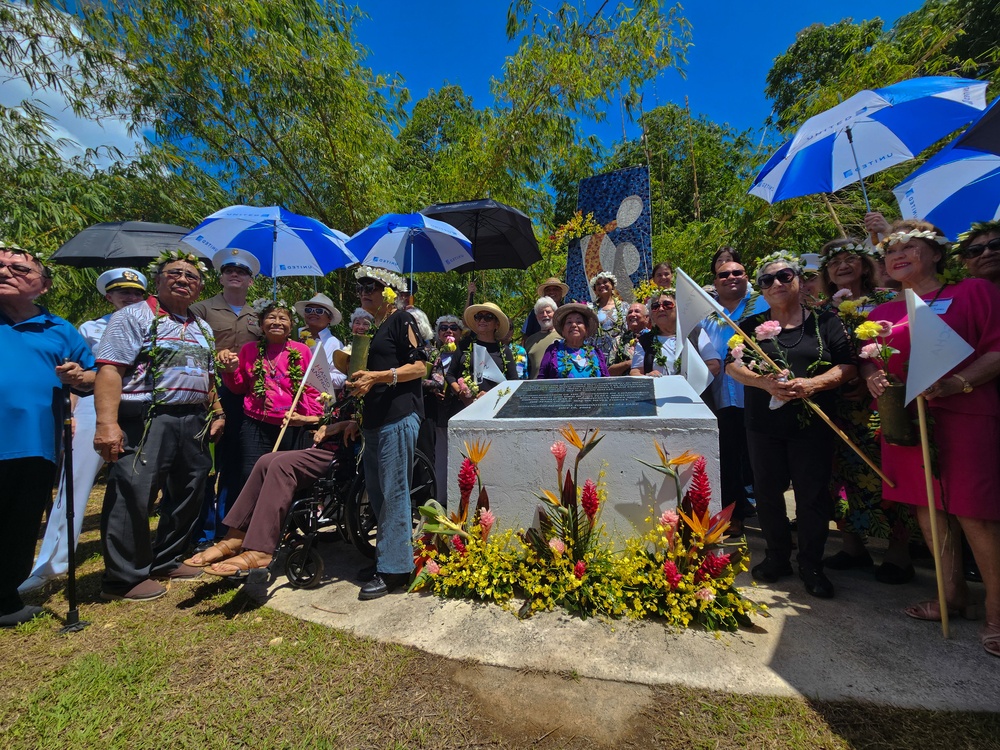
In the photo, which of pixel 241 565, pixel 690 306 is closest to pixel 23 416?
pixel 241 565

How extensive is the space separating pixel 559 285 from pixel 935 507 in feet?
12.9

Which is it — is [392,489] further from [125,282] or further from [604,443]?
[125,282]

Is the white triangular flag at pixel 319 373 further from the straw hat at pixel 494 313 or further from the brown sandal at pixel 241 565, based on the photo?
the straw hat at pixel 494 313

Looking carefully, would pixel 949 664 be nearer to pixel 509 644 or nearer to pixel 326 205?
pixel 509 644

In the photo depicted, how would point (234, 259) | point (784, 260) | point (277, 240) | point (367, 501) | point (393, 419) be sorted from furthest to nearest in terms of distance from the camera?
point (277, 240) < point (234, 259) < point (367, 501) < point (393, 419) < point (784, 260)

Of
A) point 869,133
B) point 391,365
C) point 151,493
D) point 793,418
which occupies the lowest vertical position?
point 151,493

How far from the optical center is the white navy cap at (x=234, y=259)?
398 cm

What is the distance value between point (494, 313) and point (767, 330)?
2.29 metres

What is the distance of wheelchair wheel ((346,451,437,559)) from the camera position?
10.6 ft

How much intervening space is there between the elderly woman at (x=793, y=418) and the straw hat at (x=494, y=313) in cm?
209

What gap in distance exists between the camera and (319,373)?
3586 mm

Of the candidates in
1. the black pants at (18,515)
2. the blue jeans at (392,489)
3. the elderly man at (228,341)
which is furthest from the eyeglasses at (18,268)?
the blue jeans at (392,489)

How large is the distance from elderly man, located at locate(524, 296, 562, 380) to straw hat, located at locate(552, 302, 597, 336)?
284mm

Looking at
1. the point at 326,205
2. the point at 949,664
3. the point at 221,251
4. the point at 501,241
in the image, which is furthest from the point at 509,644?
the point at 326,205
